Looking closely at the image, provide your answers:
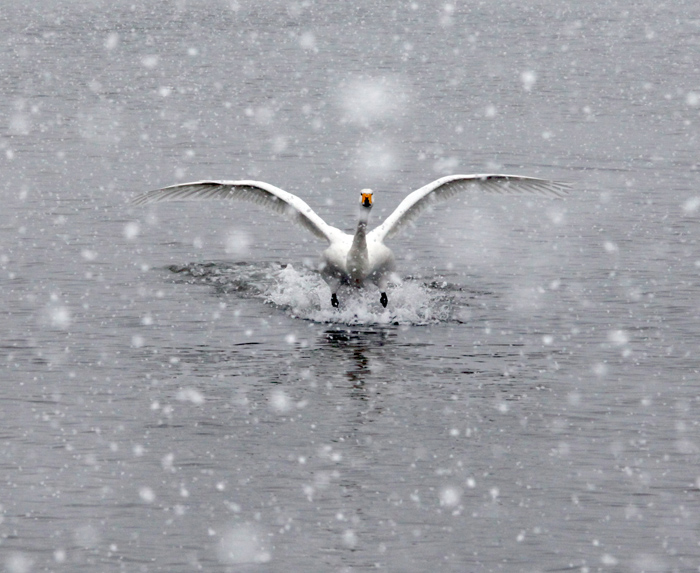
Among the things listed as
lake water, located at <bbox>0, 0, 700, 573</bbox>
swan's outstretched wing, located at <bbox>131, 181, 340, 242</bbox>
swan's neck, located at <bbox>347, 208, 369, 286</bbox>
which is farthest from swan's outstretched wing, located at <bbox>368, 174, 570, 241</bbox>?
lake water, located at <bbox>0, 0, 700, 573</bbox>

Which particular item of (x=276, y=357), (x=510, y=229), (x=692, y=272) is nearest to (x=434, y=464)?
(x=276, y=357)

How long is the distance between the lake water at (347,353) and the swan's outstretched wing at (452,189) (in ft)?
3.79

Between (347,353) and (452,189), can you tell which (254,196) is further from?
(347,353)

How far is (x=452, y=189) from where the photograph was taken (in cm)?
2355

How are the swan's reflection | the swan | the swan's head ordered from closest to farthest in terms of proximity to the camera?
the swan's reflection < the swan's head < the swan

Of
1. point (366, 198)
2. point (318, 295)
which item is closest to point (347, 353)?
point (366, 198)

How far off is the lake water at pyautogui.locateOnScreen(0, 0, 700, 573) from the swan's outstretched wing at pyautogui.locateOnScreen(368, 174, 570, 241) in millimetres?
1156

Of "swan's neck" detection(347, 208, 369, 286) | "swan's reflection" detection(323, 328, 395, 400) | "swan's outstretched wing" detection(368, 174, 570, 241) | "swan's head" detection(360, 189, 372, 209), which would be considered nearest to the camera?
"swan's reflection" detection(323, 328, 395, 400)

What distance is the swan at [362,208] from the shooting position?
22578 millimetres

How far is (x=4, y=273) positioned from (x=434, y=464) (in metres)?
12.0

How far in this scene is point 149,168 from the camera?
38.5 m

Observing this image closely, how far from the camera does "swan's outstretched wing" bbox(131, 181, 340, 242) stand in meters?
23.3

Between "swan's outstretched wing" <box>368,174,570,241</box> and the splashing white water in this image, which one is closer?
the splashing white water

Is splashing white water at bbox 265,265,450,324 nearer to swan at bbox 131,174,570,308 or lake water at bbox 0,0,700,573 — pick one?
lake water at bbox 0,0,700,573
